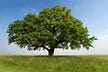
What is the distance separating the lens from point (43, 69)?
117 ft

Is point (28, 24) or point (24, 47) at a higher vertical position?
point (28, 24)

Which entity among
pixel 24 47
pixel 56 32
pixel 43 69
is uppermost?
pixel 56 32

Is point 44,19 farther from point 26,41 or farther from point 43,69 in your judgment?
point 43,69

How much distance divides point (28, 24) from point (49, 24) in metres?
5.38

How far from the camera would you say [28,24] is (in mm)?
55125

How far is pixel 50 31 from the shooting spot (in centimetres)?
5572

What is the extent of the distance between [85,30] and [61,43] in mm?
6963

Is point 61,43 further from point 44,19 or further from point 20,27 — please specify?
point 20,27

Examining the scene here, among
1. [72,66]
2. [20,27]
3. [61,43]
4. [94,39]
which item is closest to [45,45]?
[61,43]

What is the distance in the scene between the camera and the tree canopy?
5225cm

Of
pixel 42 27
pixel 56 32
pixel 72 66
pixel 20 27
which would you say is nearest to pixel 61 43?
pixel 56 32

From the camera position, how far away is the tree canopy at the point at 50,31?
2057 inches

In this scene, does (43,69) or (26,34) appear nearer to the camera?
(43,69)

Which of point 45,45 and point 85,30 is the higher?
point 85,30
